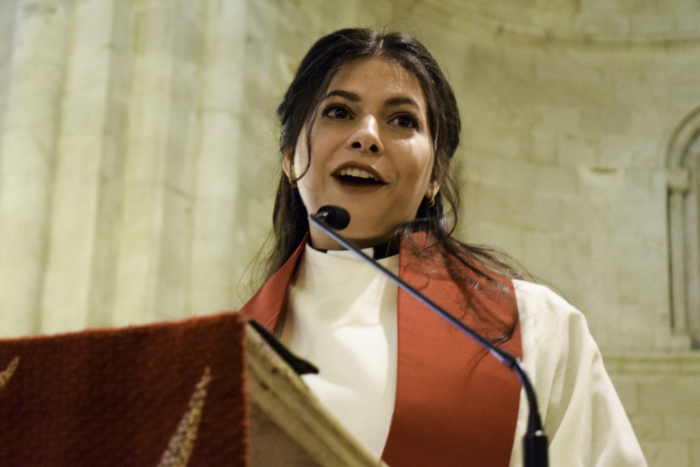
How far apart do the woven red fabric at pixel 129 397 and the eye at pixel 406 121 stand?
113cm

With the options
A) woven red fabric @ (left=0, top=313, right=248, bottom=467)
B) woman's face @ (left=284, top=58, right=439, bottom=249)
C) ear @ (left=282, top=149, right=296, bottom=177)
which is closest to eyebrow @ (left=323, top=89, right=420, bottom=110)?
woman's face @ (left=284, top=58, right=439, bottom=249)

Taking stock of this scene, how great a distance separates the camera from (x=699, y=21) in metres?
6.14

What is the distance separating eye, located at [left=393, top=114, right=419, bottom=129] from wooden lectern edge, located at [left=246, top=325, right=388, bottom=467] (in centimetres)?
114

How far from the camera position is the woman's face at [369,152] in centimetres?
176

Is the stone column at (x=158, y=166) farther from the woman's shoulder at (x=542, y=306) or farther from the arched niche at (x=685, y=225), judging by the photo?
the arched niche at (x=685, y=225)

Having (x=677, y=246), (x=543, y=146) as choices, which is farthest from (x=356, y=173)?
(x=677, y=246)

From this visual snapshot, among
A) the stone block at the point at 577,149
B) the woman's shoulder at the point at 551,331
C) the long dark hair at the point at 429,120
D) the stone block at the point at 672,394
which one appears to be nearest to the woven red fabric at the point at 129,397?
the woman's shoulder at the point at 551,331

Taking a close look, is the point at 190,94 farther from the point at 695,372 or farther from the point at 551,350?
the point at 695,372

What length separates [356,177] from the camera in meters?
1.78

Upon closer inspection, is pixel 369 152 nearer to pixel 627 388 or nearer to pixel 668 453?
pixel 627 388

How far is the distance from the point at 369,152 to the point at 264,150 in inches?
106

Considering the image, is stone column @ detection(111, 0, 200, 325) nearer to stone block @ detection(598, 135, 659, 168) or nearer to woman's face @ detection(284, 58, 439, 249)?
woman's face @ detection(284, 58, 439, 249)

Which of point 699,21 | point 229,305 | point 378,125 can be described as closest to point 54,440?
point 378,125

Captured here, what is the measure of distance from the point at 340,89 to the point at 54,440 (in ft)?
3.98
